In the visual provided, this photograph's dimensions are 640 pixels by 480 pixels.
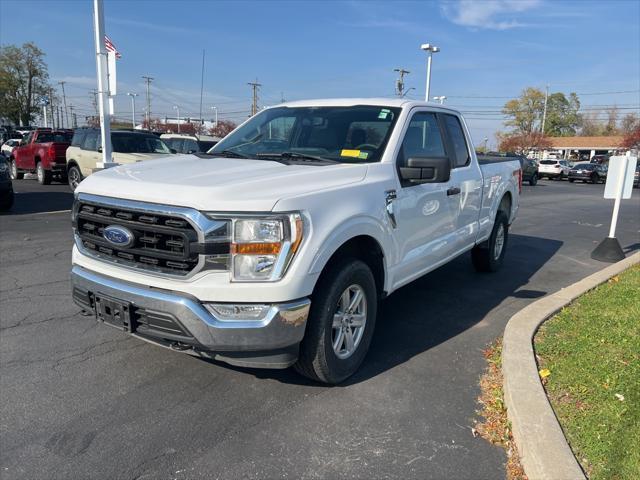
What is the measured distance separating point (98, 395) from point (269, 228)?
5.64ft

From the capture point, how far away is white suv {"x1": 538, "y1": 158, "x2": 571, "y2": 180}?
38.2 meters

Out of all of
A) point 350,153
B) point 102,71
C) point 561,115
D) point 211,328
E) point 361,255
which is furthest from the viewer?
point 561,115

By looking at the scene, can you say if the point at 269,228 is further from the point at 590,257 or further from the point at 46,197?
the point at 46,197

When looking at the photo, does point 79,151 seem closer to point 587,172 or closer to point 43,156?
point 43,156

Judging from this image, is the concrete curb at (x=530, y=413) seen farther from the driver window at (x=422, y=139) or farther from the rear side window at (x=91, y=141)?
the rear side window at (x=91, y=141)

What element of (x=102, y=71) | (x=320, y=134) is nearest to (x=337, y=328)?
(x=320, y=134)

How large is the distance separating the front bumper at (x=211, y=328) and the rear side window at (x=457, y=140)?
9.71 feet

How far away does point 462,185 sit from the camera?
5.13m

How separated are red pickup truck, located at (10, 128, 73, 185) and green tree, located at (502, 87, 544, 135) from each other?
85.0m

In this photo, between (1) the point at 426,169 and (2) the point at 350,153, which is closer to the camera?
(1) the point at 426,169

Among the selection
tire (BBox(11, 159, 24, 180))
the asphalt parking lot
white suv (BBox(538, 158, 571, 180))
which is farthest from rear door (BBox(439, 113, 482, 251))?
white suv (BBox(538, 158, 571, 180))

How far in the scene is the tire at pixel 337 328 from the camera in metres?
3.20

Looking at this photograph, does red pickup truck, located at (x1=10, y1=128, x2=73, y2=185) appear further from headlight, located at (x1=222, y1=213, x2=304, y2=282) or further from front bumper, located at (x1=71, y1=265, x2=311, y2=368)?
headlight, located at (x1=222, y1=213, x2=304, y2=282)

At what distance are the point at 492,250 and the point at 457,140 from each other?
195cm
